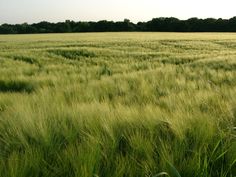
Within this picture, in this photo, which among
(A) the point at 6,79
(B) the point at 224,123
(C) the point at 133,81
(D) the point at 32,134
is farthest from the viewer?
(A) the point at 6,79

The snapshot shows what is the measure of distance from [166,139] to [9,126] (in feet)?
3.19

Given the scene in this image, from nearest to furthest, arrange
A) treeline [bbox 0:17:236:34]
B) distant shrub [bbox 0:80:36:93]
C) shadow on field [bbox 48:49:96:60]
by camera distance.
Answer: distant shrub [bbox 0:80:36:93], shadow on field [bbox 48:49:96:60], treeline [bbox 0:17:236:34]

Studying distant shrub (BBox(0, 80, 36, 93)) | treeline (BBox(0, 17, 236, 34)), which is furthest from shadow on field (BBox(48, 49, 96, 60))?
treeline (BBox(0, 17, 236, 34))

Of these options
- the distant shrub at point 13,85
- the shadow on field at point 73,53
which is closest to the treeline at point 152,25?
the shadow on field at point 73,53

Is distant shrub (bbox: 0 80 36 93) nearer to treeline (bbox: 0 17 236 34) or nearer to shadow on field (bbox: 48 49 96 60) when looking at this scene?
shadow on field (bbox: 48 49 96 60)

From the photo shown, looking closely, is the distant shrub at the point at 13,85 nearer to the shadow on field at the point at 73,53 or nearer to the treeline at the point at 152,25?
the shadow on field at the point at 73,53

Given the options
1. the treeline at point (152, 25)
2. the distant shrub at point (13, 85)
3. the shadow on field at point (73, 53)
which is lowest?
the treeline at point (152, 25)

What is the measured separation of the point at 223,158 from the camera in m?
2.19

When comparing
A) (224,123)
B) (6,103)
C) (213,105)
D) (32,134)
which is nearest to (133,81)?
(6,103)

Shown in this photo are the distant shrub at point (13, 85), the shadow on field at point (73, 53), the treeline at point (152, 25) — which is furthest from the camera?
the treeline at point (152, 25)

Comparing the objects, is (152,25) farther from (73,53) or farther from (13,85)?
(13,85)

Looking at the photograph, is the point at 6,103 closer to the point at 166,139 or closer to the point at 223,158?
the point at 166,139

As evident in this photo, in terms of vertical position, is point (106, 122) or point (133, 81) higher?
point (106, 122)

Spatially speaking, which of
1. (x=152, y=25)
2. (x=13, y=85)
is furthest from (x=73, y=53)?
(x=152, y=25)
